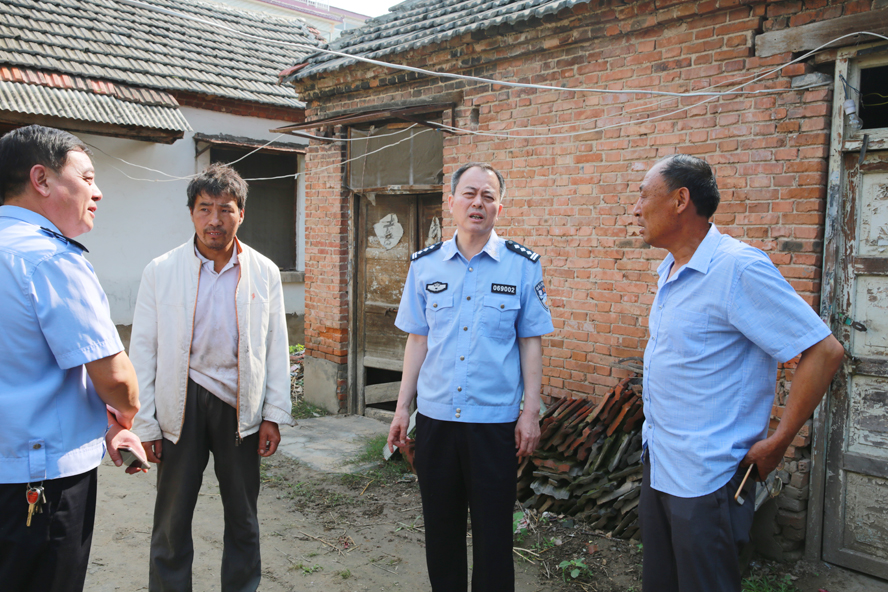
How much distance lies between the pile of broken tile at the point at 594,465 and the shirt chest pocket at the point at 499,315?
1761 mm

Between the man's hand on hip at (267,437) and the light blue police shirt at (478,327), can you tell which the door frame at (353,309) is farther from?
the light blue police shirt at (478,327)

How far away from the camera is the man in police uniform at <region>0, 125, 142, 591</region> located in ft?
5.95

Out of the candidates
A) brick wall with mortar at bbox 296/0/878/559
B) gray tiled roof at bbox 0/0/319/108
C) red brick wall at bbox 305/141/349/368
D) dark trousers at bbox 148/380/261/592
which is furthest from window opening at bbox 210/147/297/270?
dark trousers at bbox 148/380/261/592

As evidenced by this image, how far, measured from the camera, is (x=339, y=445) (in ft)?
19.6

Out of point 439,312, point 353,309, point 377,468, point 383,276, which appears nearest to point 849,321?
point 439,312

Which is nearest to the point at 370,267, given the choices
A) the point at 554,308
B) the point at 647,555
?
the point at 554,308

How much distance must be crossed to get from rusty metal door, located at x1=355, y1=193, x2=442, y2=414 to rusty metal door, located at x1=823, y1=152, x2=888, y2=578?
370cm

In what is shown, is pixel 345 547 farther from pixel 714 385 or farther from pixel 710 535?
pixel 714 385

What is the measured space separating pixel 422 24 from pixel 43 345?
5301 millimetres

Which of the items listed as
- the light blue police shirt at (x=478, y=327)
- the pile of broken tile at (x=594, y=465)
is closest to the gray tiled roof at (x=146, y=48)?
the pile of broken tile at (x=594, y=465)

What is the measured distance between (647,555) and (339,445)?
161 inches

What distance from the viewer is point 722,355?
2.09 m

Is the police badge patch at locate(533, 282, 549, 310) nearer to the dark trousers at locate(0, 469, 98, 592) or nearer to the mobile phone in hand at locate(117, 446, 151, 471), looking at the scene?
the mobile phone in hand at locate(117, 446, 151, 471)

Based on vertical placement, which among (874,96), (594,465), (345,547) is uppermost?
(874,96)
